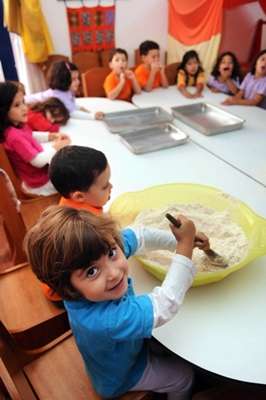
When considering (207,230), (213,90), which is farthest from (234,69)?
(207,230)

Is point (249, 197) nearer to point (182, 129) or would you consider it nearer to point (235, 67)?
point (182, 129)

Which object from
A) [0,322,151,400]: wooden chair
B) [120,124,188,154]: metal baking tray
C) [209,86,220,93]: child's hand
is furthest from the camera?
[209,86,220,93]: child's hand

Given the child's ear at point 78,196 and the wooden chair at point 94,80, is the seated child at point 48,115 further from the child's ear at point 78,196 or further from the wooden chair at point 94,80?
the child's ear at point 78,196

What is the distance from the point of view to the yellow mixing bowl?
3.01ft

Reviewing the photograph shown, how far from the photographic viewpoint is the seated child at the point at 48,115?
1926 mm

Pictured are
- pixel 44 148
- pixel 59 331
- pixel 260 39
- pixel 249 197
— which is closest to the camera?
pixel 59 331

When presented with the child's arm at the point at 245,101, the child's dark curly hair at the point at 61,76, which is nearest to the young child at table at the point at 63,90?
the child's dark curly hair at the point at 61,76

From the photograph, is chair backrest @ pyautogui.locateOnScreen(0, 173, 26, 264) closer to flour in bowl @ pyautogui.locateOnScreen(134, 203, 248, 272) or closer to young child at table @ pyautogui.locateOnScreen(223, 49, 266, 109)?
flour in bowl @ pyautogui.locateOnScreen(134, 203, 248, 272)

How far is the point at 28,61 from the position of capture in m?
3.18

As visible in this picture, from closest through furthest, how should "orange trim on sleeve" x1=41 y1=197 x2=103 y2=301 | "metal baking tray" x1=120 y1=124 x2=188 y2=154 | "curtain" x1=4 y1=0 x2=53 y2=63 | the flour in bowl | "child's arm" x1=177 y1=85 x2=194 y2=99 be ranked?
the flour in bowl < "orange trim on sleeve" x1=41 y1=197 x2=103 y2=301 < "metal baking tray" x1=120 y1=124 x2=188 y2=154 < "child's arm" x1=177 y1=85 x2=194 y2=99 < "curtain" x1=4 y1=0 x2=53 y2=63

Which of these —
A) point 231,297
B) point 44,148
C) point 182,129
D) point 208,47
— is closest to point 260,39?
point 208,47

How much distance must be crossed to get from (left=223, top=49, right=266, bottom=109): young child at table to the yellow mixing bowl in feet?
4.59

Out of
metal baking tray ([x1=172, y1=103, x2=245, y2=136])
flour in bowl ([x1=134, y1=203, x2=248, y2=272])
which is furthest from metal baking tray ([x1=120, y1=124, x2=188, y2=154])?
flour in bowl ([x1=134, y1=203, x2=248, y2=272])

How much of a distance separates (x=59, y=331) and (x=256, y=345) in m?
0.68
